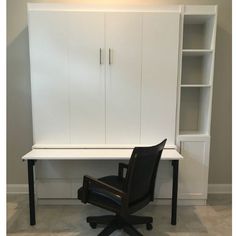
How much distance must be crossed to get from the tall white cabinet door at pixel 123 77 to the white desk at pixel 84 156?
0.23 meters

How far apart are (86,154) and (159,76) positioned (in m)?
1.16

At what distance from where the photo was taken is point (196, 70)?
3.01 m

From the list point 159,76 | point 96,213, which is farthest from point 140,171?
point 159,76

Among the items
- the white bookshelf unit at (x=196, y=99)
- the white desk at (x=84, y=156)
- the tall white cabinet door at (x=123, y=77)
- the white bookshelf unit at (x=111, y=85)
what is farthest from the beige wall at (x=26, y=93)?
the white desk at (x=84, y=156)

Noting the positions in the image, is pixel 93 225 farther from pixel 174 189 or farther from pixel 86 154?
pixel 174 189

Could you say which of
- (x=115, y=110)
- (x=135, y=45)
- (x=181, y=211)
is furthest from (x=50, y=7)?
(x=181, y=211)

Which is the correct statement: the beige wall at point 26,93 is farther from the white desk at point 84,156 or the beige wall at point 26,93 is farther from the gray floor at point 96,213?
the white desk at point 84,156

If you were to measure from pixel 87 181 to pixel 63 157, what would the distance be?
45 cm

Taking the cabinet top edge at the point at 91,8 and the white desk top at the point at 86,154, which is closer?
the white desk top at the point at 86,154

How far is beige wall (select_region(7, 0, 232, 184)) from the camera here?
2916mm

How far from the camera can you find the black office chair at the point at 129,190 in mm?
1853

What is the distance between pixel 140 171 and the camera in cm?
191

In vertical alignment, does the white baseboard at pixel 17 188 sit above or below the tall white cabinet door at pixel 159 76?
below
